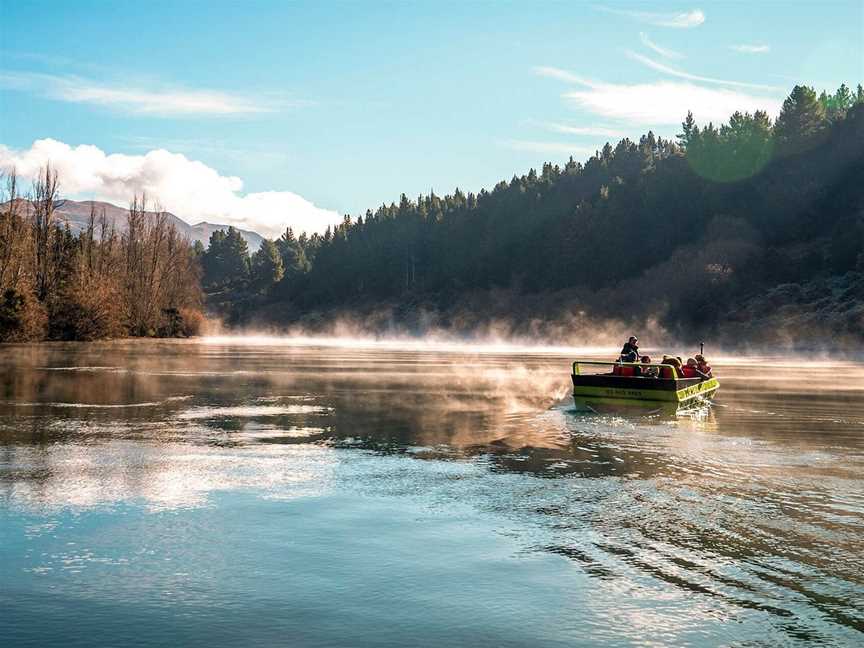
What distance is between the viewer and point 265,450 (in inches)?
754

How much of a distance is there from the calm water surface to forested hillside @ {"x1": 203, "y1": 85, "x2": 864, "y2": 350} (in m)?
69.7

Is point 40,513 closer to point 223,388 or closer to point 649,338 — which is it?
point 223,388

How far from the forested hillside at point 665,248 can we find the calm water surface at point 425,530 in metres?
69.7

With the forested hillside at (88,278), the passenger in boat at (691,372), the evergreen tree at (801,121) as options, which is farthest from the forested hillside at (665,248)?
the passenger in boat at (691,372)

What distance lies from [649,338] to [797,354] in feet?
81.1

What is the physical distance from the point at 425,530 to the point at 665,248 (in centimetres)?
12026

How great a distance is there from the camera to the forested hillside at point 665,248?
9788cm

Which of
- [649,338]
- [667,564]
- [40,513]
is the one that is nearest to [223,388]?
[40,513]

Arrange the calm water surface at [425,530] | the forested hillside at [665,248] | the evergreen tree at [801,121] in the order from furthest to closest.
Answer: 1. the evergreen tree at [801,121]
2. the forested hillside at [665,248]
3. the calm water surface at [425,530]


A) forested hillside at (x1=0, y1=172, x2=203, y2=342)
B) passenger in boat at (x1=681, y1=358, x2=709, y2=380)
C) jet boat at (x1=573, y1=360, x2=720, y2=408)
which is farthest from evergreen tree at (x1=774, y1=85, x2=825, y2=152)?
jet boat at (x1=573, y1=360, x2=720, y2=408)

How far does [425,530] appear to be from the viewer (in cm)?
1205

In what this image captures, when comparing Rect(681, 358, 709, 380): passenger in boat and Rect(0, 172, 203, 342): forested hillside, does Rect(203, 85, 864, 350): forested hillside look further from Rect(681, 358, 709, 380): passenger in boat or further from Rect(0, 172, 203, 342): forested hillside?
Rect(681, 358, 709, 380): passenger in boat

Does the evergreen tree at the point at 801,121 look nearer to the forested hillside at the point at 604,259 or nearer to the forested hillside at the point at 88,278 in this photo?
the forested hillside at the point at 604,259

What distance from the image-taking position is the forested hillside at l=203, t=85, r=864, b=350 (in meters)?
97.9
